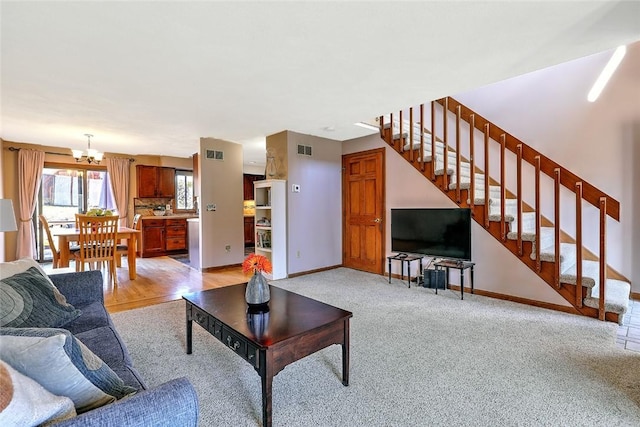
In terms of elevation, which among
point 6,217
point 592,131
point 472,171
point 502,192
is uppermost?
point 592,131

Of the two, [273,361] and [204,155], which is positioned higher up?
[204,155]

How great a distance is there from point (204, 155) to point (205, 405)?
4.31 m

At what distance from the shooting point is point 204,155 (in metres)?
5.23

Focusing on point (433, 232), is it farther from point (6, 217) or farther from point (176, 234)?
point (176, 234)

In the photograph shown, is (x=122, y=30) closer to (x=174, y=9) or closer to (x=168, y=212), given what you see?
(x=174, y=9)

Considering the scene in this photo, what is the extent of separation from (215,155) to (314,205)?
6.51 ft

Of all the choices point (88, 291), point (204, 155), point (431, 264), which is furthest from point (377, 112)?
point (88, 291)

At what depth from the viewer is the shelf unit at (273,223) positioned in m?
4.65

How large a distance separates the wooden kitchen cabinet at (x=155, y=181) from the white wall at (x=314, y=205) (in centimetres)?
411

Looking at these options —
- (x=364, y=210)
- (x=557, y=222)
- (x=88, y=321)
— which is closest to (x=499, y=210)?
(x=557, y=222)

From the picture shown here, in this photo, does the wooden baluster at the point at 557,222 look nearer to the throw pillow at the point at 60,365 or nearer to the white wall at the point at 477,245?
the white wall at the point at 477,245

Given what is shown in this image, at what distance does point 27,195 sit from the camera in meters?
5.70

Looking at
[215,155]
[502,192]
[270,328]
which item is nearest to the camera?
[270,328]

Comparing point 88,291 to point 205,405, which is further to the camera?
point 88,291
